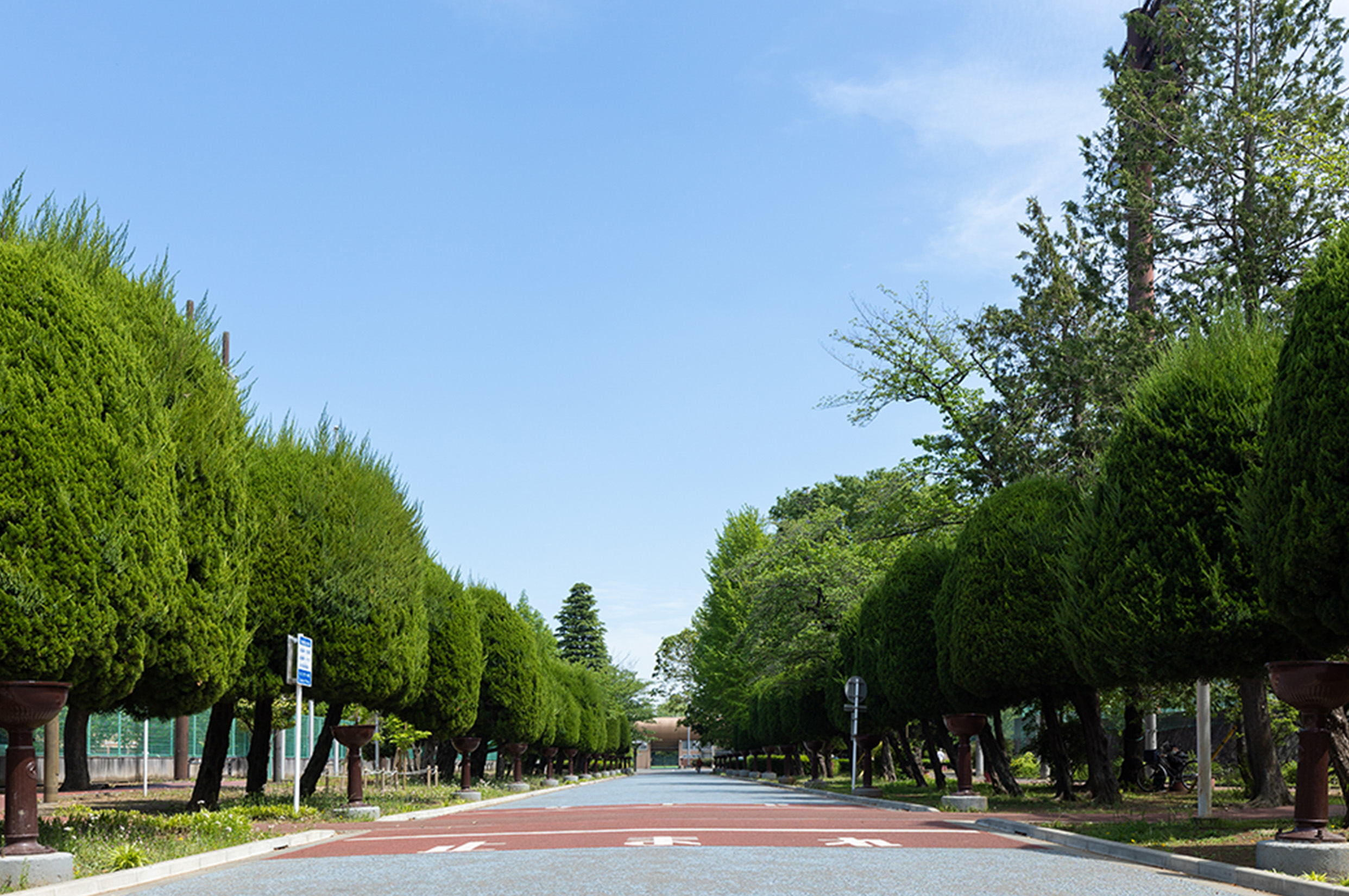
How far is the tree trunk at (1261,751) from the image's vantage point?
22953mm

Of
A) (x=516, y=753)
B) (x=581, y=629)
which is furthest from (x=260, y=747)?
(x=581, y=629)

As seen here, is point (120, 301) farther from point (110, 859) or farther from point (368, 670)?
point (368, 670)

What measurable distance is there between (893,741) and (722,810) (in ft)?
82.7

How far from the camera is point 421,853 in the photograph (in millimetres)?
14070

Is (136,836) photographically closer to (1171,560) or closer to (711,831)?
(711,831)

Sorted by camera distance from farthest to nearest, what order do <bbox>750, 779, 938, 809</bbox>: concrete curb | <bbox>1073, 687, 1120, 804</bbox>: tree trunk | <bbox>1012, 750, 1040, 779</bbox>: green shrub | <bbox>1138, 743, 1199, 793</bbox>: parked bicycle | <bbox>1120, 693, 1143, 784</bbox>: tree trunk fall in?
1. <bbox>1012, 750, 1040, 779</bbox>: green shrub
2. <bbox>1120, 693, 1143, 784</bbox>: tree trunk
3. <bbox>1138, 743, 1199, 793</bbox>: parked bicycle
4. <bbox>750, 779, 938, 809</bbox>: concrete curb
5. <bbox>1073, 687, 1120, 804</bbox>: tree trunk

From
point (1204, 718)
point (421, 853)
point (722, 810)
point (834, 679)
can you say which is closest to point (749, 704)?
point (834, 679)

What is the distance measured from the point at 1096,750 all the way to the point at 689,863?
13.9 m

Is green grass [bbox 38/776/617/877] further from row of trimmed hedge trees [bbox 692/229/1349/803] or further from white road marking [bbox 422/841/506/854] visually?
Answer: row of trimmed hedge trees [bbox 692/229/1349/803]

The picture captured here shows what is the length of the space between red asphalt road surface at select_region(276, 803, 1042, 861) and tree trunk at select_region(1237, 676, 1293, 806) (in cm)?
630

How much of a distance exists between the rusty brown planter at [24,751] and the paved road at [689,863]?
1.30 metres

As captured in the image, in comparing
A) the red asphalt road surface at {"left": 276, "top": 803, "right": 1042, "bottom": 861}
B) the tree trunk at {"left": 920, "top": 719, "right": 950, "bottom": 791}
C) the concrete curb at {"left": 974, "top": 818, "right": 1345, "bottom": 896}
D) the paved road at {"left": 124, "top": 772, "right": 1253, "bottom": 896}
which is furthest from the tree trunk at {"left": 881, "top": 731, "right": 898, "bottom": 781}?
the concrete curb at {"left": 974, "top": 818, "right": 1345, "bottom": 896}

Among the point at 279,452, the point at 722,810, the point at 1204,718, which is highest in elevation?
the point at 279,452

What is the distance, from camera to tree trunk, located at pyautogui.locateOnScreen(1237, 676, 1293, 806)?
75.3 feet
